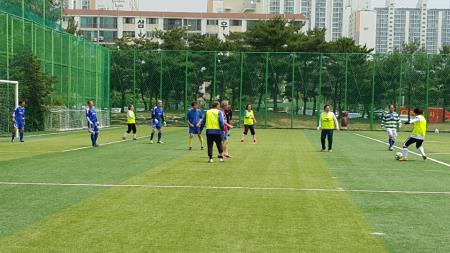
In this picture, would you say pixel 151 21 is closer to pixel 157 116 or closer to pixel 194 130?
pixel 157 116

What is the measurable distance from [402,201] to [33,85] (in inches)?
1164

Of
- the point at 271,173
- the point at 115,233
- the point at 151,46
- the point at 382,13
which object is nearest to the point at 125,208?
the point at 115,233

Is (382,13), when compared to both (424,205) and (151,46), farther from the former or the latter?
(424,205)

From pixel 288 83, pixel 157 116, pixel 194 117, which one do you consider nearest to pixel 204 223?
pixel 194 117

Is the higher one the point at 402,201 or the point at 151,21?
the point at 151,21

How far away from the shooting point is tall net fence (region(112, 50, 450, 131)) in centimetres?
5531

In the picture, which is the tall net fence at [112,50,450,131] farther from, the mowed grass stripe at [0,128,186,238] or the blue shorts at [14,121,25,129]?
the mowed grass stripe at [0,128,186,238]

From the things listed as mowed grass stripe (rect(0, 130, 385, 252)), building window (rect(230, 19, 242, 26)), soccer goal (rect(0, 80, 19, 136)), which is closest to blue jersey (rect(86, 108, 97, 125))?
soccer goal (rect(0, 80, 19, 136))

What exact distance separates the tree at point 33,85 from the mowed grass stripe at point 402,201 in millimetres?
21239

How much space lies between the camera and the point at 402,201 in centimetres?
1181

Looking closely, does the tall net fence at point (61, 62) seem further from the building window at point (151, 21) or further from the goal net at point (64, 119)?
the building window at point (151, 21)

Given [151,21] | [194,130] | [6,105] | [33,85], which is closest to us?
[194,130]

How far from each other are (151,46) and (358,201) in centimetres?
6735

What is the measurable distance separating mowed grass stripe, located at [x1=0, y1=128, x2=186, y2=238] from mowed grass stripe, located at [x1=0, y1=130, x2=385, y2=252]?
0.36 meters
